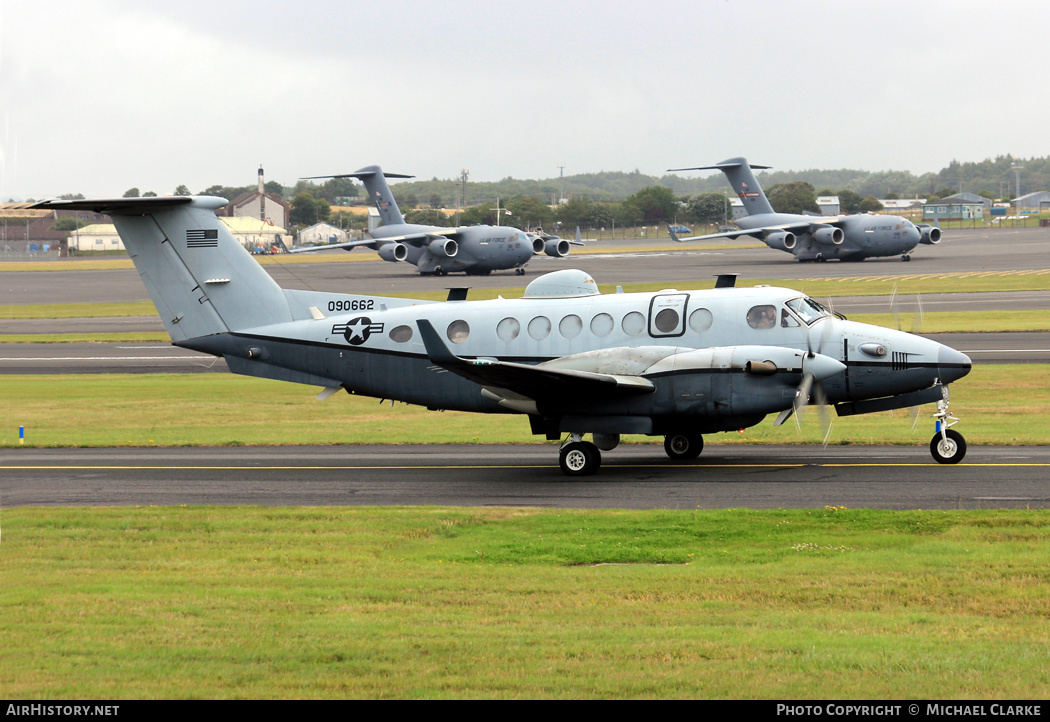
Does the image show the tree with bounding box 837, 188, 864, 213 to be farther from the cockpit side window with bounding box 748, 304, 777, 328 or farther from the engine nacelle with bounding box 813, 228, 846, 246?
the cockpit side window with bounding box 748, 304, 777, 328

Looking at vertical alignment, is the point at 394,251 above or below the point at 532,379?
above

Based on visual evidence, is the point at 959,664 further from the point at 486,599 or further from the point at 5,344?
the point at 5,344

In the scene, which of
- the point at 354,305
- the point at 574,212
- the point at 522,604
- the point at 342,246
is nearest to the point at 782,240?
the point at 342,246

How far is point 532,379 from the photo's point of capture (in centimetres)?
1973

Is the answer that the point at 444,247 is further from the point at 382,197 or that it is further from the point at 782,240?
the point at 782,240

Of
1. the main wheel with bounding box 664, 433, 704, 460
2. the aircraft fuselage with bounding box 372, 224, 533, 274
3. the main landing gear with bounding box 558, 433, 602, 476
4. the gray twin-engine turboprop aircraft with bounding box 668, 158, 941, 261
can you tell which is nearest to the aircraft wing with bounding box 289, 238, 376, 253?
the aircraft fuselage with bounding box 372, 224, 533, 274

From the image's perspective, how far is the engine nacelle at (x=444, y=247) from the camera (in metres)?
86.3

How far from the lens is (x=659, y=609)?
11203 mm

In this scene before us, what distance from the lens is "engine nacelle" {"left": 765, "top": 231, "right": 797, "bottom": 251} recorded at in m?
91.3

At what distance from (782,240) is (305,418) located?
224ft

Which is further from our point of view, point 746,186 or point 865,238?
point 746,186

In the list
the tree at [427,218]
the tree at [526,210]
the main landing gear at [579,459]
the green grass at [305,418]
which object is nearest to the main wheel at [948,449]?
the green grass at [305,418]

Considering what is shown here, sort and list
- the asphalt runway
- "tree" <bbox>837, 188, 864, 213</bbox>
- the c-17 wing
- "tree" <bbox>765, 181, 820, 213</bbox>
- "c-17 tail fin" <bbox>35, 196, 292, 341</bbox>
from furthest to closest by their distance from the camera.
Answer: "tree" <bbox>837, 188, 864, 213</bbox> < "tree" <bbox>765, 181, 820, 213</bbox> < the c-17 wing < "c-17 tail fin" <bbox>35, 196, 292, 341</bbox> < the asphalt runway

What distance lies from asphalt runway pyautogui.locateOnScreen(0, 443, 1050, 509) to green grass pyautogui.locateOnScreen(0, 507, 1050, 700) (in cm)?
131
